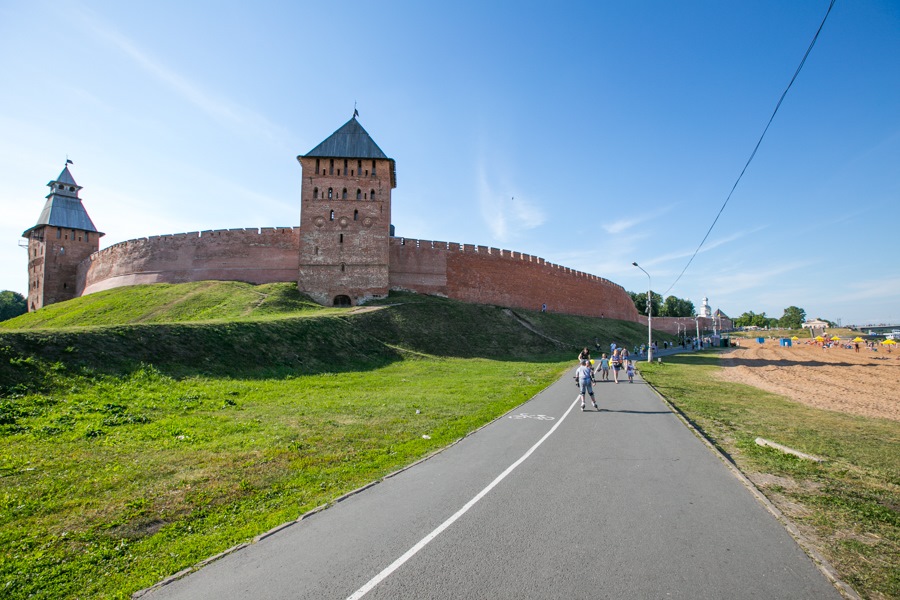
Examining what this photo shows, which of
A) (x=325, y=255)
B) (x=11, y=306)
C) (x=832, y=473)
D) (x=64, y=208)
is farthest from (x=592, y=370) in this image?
(x=11, y=306)

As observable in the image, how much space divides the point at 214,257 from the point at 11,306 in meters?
48.3

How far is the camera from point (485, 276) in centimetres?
4034

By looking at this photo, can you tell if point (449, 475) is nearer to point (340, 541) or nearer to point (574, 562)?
point (340, 541)

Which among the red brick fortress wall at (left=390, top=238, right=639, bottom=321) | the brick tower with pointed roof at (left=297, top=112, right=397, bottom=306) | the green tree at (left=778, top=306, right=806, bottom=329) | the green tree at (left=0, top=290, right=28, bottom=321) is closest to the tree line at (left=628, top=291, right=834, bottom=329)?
the green tree at (left=778, top=306, right=806, bottom=329)

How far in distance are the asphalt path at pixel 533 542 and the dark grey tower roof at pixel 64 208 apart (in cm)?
5552

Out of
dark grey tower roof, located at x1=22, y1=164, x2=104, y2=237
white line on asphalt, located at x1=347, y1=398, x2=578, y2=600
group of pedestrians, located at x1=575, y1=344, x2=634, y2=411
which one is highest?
dark grey tower roof, located at x1=22, y1=164, x2=104, y2=237

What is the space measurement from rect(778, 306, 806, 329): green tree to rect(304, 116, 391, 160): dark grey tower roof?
166159 millimetres

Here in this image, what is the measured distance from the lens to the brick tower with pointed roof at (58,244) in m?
44.1

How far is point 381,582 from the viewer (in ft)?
11.6

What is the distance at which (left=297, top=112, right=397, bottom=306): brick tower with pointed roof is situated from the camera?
1309 inches

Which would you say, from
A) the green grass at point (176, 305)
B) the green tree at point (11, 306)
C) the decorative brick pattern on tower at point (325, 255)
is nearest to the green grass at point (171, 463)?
the green grass at point (176, 305)

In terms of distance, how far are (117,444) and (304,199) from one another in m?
29.0

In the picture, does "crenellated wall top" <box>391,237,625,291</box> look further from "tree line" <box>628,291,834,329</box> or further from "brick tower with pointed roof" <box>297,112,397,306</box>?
"tree line" <box>628,291,834,329</box>

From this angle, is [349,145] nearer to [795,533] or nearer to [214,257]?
[214,257]
